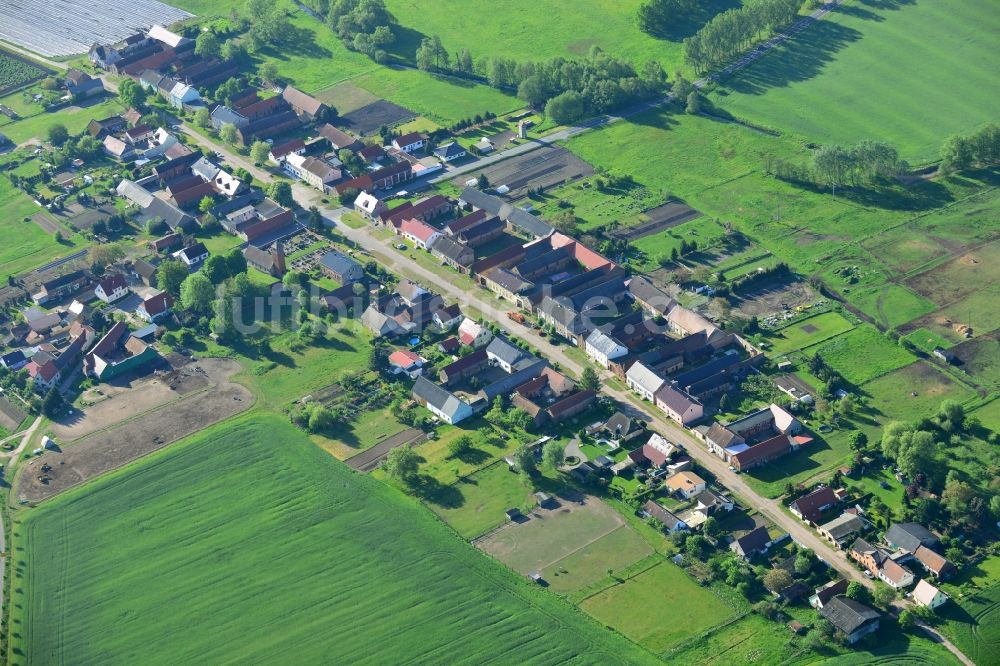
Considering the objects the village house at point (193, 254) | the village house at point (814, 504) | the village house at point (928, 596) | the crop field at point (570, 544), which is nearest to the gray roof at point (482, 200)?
the village house at point (193, 254)

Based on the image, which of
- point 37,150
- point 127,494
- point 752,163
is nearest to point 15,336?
point 127,494

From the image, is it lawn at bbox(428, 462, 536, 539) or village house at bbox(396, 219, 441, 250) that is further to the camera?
village house at bbox(396, 219, 441, 250)

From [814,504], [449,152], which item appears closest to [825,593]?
[814,504]

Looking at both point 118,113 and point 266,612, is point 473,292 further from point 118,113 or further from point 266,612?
point 118,113

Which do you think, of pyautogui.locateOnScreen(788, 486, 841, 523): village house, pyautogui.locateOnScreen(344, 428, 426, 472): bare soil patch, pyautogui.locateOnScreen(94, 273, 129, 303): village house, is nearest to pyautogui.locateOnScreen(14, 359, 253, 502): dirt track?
pyautogui.locateOnScreen(344, 428, 426, 472): bare soil patch

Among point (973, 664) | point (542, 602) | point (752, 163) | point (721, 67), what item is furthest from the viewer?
point (721, 67)

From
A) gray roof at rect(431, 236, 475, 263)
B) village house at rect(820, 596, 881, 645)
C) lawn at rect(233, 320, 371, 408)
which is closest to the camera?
village house at rect(820, 596, 881, 645)

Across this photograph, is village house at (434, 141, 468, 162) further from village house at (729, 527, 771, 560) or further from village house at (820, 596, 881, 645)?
village house at (820, 596, 881, 645)
